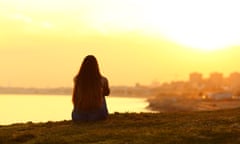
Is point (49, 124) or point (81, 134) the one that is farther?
point (49, 124)

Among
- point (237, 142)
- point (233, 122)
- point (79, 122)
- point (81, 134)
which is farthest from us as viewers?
point (79, 122)

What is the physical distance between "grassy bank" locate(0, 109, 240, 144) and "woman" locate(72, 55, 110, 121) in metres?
0.24

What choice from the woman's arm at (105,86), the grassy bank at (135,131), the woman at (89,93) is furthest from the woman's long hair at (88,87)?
the grassy bank at (135,131)

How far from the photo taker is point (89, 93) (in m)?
12.6

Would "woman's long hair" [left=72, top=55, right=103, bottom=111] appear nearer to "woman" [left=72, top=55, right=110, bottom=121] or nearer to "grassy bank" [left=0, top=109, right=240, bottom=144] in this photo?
"woman" [left=72, top=55, right=110, bottom=121]

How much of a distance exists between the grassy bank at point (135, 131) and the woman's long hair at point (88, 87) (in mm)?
451

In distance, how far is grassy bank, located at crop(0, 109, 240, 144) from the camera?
10031 mm

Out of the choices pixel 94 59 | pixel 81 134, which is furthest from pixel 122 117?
pixel 81 134

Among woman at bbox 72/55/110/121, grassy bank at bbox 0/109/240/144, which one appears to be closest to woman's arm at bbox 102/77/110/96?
woman at bbox 72/55/110/121

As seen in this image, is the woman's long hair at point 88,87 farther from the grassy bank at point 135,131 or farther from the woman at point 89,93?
the grassy bank at point 135,131

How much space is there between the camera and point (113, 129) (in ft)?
37.6

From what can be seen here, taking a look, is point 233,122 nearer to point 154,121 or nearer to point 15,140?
point 154,121

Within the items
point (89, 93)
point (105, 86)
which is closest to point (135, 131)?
point (89, 93)

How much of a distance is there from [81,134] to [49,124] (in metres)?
2.74
